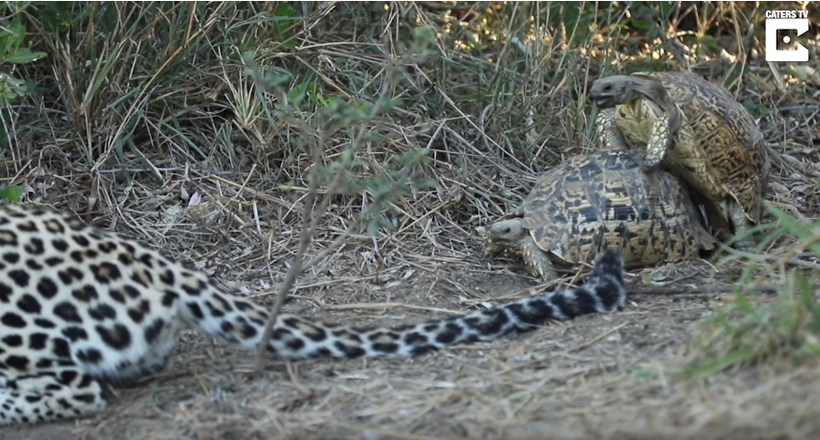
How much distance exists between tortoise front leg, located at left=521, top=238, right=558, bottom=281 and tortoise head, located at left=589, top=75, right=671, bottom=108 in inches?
41.6

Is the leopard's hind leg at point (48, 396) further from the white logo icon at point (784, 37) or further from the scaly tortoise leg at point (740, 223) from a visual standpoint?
the white logo icon at point (784, 37)

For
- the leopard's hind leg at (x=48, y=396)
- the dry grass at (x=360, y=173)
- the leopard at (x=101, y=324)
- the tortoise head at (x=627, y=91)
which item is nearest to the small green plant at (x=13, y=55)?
the dry grass at (x=360, y=173)

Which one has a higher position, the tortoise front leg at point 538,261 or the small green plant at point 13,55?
the small green plant at point 13,55

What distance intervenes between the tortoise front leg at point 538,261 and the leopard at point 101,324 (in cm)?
128

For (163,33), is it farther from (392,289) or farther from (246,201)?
(392,289)

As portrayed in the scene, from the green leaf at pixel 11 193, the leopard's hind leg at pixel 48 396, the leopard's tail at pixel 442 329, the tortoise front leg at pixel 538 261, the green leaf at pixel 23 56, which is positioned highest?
the green leaf at pixel 23 56

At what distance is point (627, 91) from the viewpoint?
730 centimetres

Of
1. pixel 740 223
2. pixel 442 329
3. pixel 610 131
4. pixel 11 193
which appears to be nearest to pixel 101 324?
pixel 442 329

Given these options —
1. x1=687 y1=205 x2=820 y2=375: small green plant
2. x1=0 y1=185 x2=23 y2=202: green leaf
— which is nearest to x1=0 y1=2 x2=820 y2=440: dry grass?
x1=687 y1=205 x2=820 y2=375: small green plant

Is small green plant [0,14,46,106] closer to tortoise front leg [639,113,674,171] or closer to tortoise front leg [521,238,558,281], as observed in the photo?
tortoise front leg [521,238,558,281]

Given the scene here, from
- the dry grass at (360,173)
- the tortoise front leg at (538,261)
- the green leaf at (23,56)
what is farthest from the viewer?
the green leaf at (23,56)

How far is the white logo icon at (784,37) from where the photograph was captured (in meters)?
9.84

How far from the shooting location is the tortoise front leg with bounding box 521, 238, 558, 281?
6930 mm

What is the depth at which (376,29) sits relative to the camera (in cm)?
876
